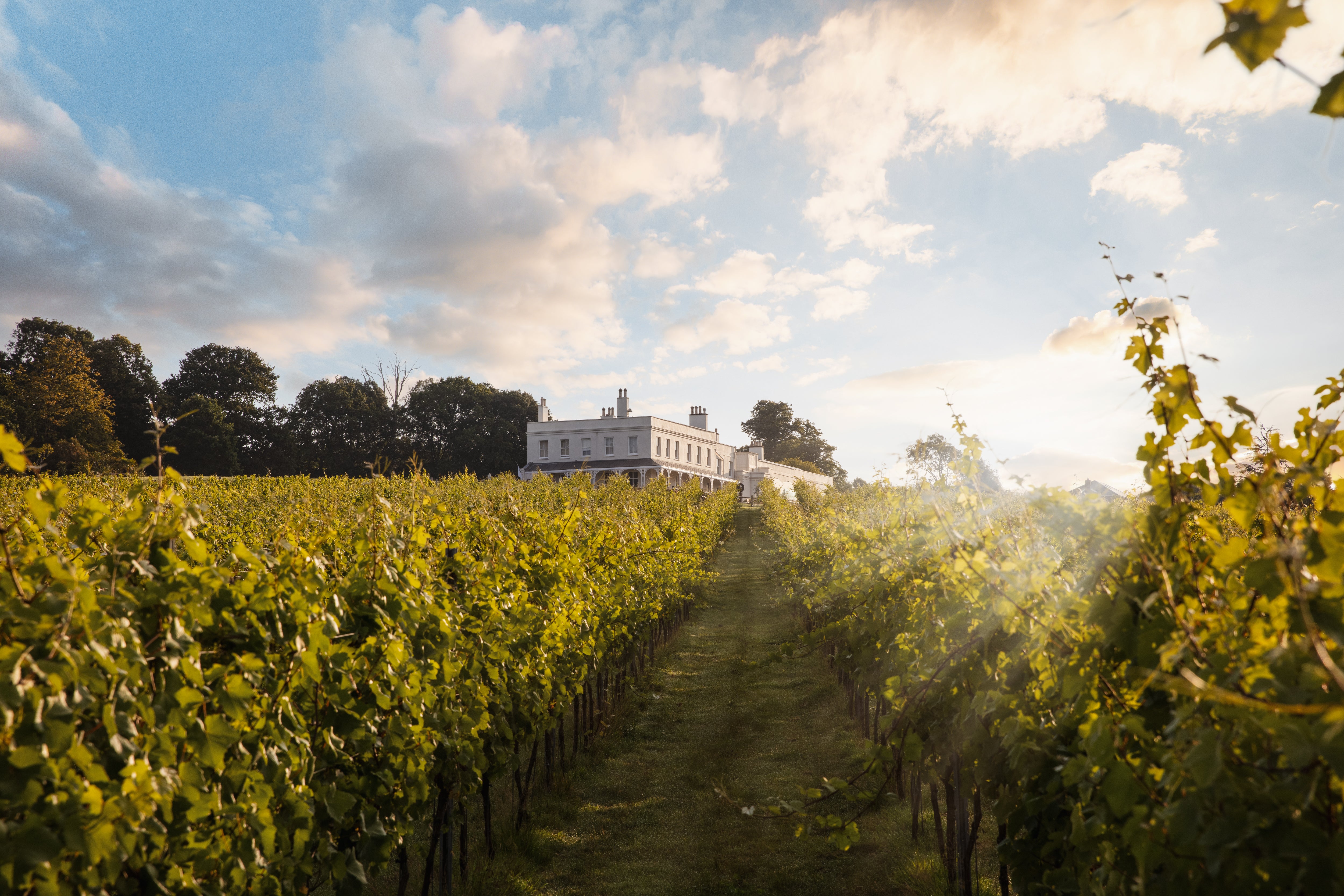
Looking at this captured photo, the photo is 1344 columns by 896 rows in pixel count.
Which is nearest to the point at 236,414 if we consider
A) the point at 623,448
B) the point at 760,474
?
the point at 623,448

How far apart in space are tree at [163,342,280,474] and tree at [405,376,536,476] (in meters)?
12.4

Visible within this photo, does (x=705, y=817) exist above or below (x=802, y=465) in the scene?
below

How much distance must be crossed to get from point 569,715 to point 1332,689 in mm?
9282

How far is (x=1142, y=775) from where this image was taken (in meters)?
1.75

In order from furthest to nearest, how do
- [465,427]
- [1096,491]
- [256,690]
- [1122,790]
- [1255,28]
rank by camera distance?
[465,427] → [1096,491] → [256,690] → [1122,790] → [1255,28]

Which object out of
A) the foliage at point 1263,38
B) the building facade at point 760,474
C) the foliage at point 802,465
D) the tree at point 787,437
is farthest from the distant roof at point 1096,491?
the tree at point 787,437

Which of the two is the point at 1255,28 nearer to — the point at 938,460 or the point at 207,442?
the point at 938,460

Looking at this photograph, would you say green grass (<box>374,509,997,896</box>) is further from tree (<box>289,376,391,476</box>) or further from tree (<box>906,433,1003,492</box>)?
tree (<box>289,376,391,476</box>)

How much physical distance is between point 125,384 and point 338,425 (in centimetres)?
1702

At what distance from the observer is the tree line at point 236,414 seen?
4612 cm

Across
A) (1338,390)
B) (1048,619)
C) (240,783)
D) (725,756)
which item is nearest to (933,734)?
(1048,619)

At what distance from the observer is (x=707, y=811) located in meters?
6.43

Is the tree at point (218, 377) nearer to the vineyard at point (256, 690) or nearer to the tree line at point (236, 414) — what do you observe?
the tree line at point (236, 414)

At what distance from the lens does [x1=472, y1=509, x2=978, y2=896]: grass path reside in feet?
17.0
